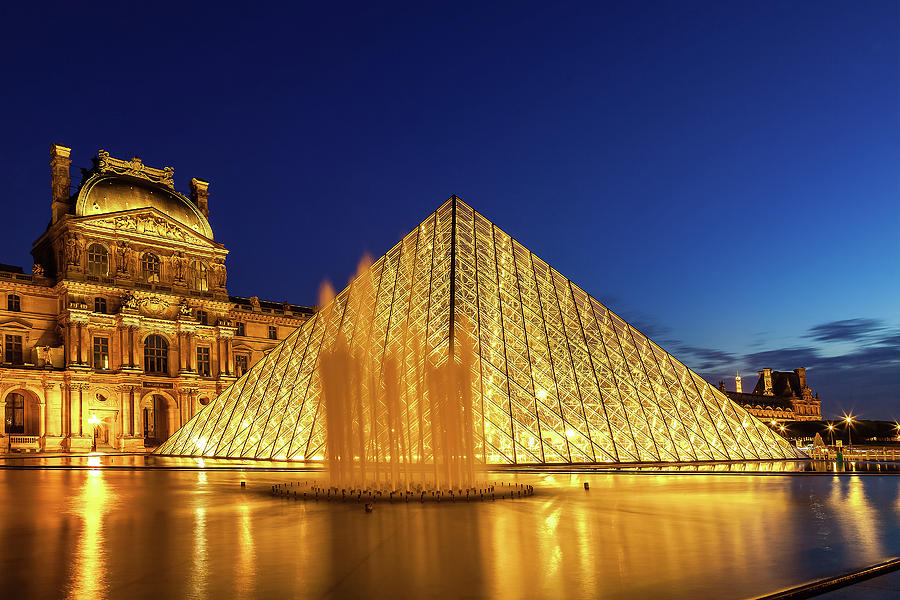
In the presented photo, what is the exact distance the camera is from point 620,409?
26.4 m

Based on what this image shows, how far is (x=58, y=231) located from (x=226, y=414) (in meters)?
25.7

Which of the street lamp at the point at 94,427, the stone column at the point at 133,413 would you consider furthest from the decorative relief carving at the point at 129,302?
the street lamp at the point at 94,427

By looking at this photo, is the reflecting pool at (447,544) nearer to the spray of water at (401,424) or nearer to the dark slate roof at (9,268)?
the spray of water at (401,424)

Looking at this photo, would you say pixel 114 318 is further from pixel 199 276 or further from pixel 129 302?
pixel 199 276

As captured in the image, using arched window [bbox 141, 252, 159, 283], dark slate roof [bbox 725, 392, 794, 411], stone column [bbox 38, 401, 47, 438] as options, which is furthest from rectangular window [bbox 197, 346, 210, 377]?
dark slate roof [bbox 725, 392, 794, 411]

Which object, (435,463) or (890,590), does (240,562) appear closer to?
(890,590)

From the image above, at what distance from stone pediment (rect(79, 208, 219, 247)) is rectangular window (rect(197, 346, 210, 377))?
23.6ft

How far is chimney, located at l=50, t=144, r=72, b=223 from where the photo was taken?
51.8 m

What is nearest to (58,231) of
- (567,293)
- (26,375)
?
(26,375)

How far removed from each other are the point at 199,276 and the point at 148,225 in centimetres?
483

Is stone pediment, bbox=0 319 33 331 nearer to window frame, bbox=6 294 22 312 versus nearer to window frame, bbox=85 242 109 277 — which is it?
window frame, bbox=6 294 22 312

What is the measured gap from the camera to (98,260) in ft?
165

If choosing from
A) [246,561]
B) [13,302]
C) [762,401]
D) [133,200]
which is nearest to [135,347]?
[13,302]

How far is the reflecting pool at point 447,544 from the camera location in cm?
740
